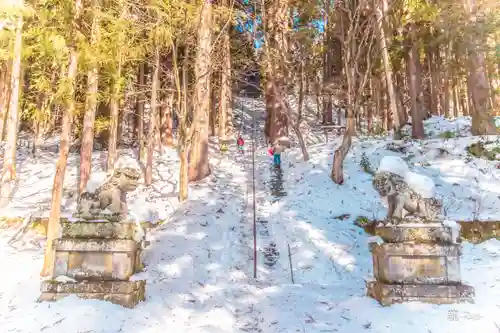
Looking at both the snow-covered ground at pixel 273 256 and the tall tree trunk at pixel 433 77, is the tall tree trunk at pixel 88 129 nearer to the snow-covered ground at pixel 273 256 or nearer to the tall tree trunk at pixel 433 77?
the snow-covered ground at pixel 273 256

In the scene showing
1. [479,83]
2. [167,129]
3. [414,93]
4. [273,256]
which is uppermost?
[414,93]

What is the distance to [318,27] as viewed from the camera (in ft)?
65.0

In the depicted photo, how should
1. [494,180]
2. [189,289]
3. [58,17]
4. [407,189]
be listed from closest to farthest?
[407,189] < [189,289] < [58,17] < [494,180]

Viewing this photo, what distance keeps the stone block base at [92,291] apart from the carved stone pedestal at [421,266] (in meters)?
4.13

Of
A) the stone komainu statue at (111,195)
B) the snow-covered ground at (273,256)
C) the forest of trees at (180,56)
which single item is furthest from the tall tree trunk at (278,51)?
the stone komainu statue at (111,195)

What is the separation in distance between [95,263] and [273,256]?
15.6 ft

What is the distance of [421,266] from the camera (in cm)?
558

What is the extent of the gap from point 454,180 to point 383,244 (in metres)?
8.52

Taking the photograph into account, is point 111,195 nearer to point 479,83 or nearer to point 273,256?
point 273,256

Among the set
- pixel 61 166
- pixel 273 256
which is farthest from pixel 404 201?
pixel 61 166

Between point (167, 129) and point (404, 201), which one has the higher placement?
point (167, 129)

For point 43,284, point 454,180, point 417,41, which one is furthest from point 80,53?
point 417,41

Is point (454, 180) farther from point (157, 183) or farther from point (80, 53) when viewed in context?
point (80, 53)

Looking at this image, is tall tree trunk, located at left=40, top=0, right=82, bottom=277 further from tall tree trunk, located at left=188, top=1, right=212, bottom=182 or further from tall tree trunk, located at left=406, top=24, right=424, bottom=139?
tall tree trunk, located at left=406, top=24, right=424, bottom=139
